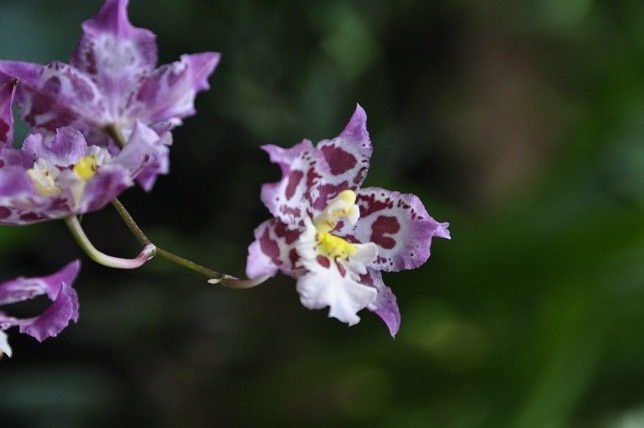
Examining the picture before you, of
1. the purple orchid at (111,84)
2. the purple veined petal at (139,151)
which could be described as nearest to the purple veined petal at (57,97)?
the purple orchid at (111,84)

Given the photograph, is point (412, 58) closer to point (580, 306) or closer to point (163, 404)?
point (580, 306)

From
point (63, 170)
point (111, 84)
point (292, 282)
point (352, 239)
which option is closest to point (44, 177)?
point (63, 170)

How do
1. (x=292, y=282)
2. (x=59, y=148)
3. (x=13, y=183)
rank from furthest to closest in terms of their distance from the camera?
1. (x=292, y=282)
2. (x=59, y=148)
3. (x=13, y=183)

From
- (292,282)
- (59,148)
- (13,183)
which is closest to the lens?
(13,183)

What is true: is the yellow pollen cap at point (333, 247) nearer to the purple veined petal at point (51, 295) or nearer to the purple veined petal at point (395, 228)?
the purple veined petal at point (395, 228)

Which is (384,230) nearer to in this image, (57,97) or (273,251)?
(273,251)

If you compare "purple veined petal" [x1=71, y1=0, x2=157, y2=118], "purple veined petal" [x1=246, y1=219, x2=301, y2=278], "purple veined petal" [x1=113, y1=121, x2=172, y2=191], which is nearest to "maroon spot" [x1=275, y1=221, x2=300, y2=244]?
"purple veined petal" [x1=246, y1=219, x2=301, y2=278]

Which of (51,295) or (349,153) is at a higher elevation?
(349,153)
